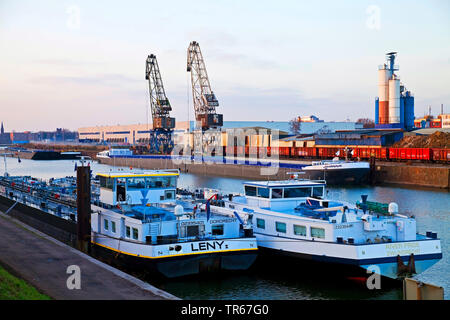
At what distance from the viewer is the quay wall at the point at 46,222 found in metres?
30.1

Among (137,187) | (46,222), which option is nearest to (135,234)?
(137,187)

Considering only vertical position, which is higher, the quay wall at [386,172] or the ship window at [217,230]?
the ship window at [217,230]

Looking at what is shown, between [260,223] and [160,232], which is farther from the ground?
[160,232]

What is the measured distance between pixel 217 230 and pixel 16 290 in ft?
34.6

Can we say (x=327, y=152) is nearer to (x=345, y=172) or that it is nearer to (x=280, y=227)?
(x=345, y=172)

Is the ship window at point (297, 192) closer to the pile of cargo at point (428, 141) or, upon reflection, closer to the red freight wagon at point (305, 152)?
the pile of cargo at point (428, 141)

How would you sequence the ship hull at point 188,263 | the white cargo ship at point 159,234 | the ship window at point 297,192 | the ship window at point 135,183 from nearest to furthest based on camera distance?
the ship hull at point 188,263
the white cargo ship at point 159,234
the ship window at point 135,183
the ship window at point 297,192

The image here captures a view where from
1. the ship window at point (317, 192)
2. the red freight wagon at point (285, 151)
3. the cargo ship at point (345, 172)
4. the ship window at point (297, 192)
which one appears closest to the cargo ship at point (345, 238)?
the ship window at point (297, 192)

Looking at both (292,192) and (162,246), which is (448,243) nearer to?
(292,192)

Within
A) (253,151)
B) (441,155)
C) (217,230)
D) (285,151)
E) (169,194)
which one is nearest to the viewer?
(217,230)

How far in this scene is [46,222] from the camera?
34625 millimetres

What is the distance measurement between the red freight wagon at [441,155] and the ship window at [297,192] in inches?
2169
